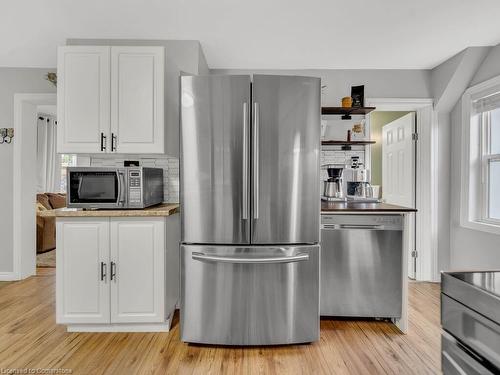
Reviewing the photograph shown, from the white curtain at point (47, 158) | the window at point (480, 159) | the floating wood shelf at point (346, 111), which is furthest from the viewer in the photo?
the white curtain at point (47, 158)

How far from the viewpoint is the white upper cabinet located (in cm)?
236

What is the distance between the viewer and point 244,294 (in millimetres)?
2084

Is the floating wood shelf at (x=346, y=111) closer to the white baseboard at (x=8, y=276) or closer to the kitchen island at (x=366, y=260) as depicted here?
the kitchen island at (x=366, y=260)

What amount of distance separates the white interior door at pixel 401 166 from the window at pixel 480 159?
1.73 feet

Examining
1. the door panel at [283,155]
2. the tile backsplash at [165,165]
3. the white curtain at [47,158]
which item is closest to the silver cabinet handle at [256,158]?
the door panel at [283,155]

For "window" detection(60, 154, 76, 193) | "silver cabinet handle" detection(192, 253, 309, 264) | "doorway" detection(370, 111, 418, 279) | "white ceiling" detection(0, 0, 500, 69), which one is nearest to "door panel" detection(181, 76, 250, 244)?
"silver cabinet handle" detection(192, 253, 309, 264)

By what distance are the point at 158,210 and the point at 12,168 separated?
8.29 feet

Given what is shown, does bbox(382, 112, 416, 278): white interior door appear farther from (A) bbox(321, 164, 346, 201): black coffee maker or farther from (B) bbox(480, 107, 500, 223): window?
(A) bbox(321, 164, 346, 201): black coffee maker

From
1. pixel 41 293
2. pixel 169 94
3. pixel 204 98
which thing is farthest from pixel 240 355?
pixel 41 293

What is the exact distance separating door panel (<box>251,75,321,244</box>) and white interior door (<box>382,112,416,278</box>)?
1896mm

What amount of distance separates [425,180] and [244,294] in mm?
2590

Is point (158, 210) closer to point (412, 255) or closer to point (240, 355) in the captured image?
point (240, 355)

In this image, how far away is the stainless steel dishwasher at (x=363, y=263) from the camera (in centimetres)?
240

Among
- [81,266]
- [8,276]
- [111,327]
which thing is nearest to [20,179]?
[8,276]
